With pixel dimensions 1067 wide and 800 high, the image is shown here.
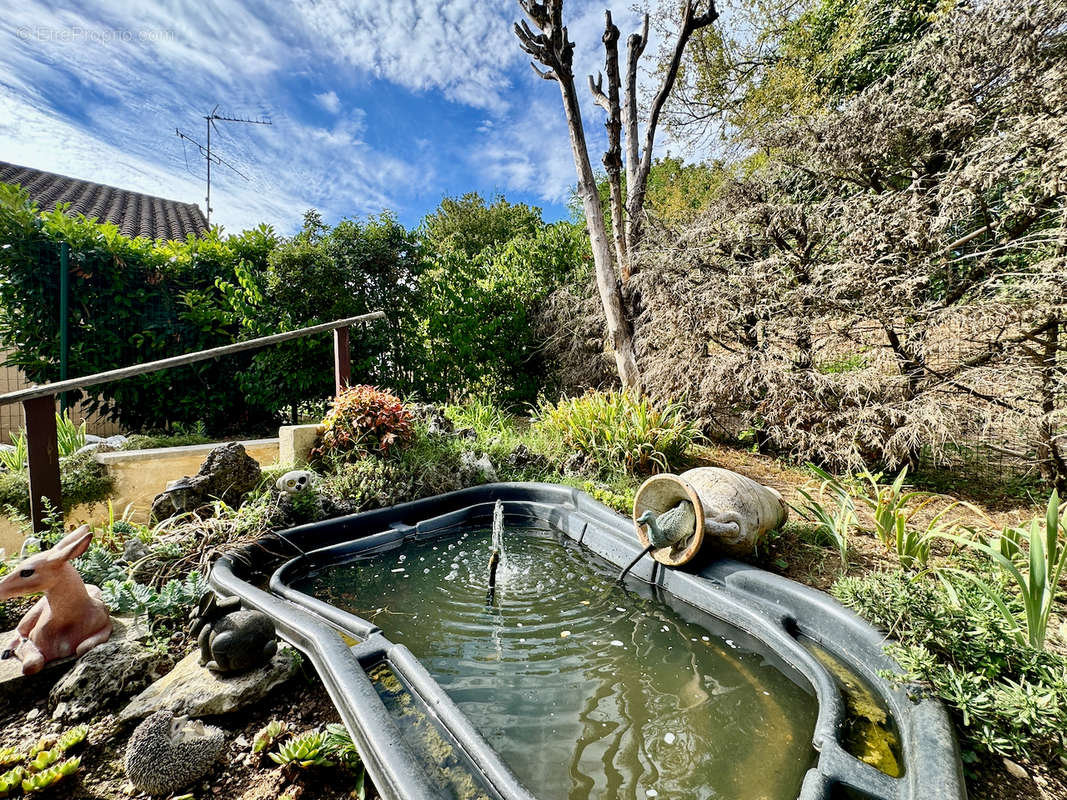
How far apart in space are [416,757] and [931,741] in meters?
1.33

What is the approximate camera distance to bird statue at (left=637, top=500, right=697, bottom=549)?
2414 mm

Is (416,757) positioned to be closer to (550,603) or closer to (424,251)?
(550,603)

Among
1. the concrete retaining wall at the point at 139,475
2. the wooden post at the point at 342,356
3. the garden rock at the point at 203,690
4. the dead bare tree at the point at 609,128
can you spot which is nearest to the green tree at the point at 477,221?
the dead bare tree at the point at 609,128

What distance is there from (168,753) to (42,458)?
7.15 feet

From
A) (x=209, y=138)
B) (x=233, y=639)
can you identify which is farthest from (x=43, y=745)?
(x=209, y=138)

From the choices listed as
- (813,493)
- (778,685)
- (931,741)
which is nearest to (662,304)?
(813,493)

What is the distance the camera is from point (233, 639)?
152 centimetres

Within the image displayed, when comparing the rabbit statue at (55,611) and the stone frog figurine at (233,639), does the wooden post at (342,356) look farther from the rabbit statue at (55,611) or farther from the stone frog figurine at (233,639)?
the stone frog figurine at (233,639)

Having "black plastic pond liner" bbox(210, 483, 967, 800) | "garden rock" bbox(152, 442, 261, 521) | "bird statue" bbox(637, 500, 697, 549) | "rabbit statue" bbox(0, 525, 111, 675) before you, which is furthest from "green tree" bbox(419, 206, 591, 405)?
"rabbit statue" bbox(0, 525, 111, 675)

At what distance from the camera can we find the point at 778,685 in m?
1.67

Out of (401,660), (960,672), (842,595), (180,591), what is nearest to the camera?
(960,672)

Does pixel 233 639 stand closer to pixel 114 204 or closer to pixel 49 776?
pixel 49 776

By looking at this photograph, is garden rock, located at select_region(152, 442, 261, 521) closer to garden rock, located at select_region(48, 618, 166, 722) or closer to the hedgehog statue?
garden rock, located at select_region(48, 618, 166, 722)

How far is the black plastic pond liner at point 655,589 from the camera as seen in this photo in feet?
3.69
